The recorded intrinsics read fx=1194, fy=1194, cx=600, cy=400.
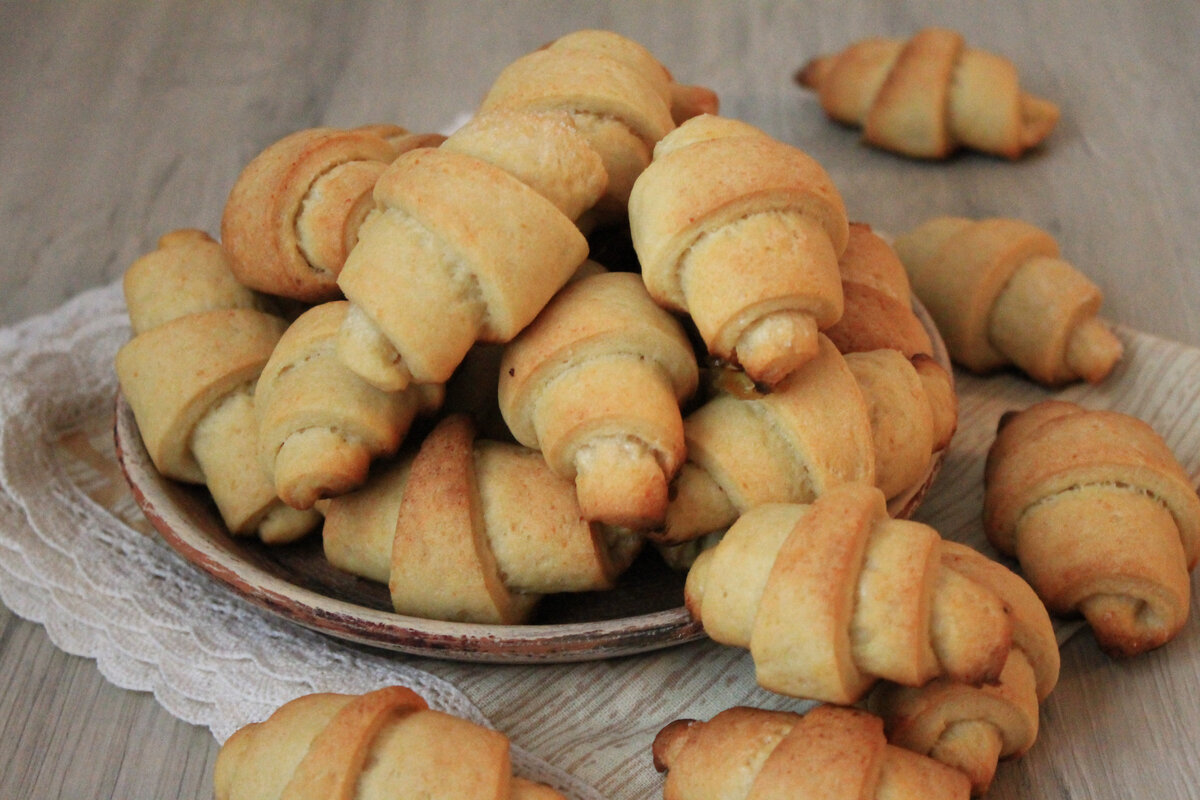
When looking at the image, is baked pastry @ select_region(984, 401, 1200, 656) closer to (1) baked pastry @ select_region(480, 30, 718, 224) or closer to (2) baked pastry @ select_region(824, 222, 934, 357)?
(2) baked pastry @ select_region(824, 222, 934, 357)

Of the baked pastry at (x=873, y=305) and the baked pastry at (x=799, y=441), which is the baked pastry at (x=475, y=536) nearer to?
the baked pastry at (x=799, y=441)

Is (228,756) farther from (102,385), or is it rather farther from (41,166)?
(41,166)

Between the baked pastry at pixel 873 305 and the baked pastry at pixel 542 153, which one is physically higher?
the baked pastry at pixel 542 153

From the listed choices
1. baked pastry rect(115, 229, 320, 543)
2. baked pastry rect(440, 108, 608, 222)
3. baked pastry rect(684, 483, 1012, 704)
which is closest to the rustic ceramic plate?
baked pastry rect(115, 229, 320, 543)

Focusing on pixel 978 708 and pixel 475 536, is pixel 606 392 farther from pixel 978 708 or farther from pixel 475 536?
pixel 978 708

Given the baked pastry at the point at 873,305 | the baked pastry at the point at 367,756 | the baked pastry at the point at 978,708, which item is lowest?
the baked pastry at the point at 978,708

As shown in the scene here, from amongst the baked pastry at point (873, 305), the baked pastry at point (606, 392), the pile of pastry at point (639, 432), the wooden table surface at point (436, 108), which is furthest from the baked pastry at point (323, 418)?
the baked pastry at point (873, 305)

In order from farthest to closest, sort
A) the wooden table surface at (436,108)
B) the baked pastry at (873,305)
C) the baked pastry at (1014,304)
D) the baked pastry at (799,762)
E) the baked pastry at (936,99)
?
1. the baked pastry at (936,99)
2. the wooden table surface at (436,108)
3. the baked pastry at (1014,304)
4. the baked pastry at (873,305)
5. the baked pastry at (799,762)
